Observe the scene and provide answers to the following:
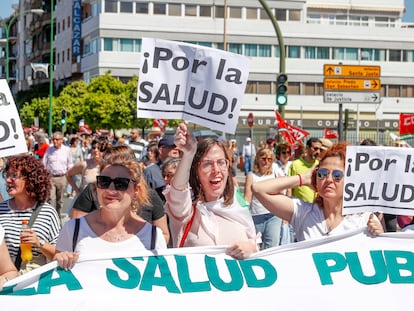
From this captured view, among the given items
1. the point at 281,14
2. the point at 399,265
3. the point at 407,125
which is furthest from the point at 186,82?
the point at 281,14

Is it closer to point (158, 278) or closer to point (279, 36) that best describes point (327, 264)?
point (158, 278)

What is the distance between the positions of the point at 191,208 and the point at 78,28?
71866mm

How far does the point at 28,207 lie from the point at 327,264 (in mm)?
2024

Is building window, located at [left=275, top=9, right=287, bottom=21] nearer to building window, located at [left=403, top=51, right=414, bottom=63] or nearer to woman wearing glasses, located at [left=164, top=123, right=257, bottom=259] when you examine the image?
building window, located at [left=403, top=51, right=414, bottom=63]

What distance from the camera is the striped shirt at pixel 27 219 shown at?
18.2ft

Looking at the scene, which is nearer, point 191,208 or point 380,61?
point 191,208

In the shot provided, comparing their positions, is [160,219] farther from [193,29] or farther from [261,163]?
[193,29]

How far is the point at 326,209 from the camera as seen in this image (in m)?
5.39

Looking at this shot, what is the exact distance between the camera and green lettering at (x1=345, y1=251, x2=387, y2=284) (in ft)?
16.9

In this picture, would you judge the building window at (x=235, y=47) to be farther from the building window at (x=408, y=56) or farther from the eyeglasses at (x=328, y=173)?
the eyeglasses at (x=328, y=173)

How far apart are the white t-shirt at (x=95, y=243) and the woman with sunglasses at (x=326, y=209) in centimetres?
107

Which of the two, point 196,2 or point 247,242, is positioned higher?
point 196,2

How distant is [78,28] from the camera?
75.1 meters

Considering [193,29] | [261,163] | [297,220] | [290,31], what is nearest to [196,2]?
[193,29]
